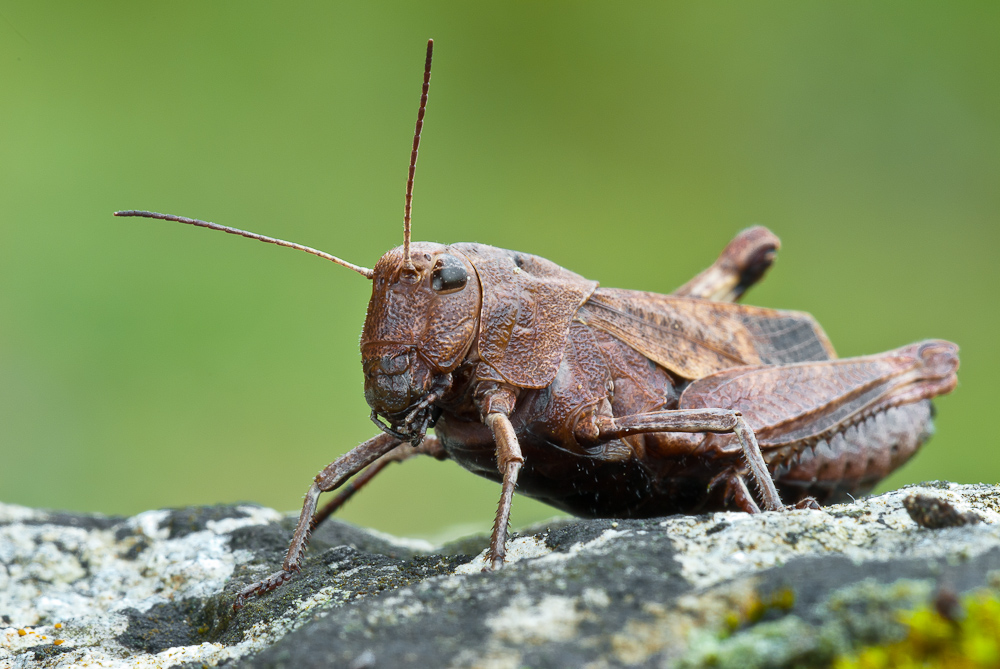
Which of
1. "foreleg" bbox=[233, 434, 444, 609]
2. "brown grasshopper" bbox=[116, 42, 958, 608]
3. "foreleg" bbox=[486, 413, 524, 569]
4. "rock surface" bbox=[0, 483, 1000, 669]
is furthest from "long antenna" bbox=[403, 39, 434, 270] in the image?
"rock surface" bbox=[0, 483, 1000, 669]

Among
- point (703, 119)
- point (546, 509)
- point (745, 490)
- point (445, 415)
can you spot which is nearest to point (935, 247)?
point (703, 119)

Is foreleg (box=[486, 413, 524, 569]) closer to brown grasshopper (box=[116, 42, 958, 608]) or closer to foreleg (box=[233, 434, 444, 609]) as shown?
brown grasshopper (box=[116, 42, 958, 608])

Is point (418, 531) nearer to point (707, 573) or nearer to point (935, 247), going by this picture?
point (707, 573)

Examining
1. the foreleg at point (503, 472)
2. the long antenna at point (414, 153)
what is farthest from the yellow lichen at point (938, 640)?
the long antenna at point (414, 153)

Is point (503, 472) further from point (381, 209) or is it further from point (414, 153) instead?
point (381, 209)

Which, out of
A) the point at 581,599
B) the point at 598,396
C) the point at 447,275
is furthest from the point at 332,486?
the point at 581,599

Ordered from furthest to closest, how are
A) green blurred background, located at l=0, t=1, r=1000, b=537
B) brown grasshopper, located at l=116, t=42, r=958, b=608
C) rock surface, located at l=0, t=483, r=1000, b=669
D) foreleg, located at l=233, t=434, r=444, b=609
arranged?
green blurred background, located at l=0, t=1, r=1000, b=537
brown grasshopper, located at l=116, t=42, r=958, b=608
foreleg, located at l=233, t=434, r=444, b=609
rock surface, located at l=0, t=483, r=1000, b=669

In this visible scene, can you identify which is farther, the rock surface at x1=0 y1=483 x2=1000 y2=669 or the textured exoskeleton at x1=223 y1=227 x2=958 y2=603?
the textured exoskeleton at x1=223 y1=227 x2=958 y2=603

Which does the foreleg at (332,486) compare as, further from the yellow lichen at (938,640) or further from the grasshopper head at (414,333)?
the yellow lichen at (938,640)
